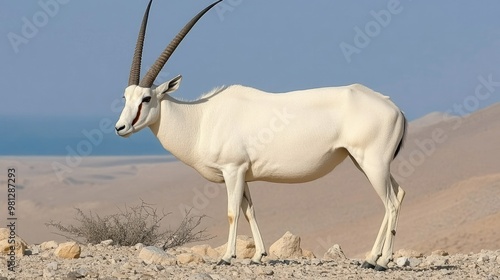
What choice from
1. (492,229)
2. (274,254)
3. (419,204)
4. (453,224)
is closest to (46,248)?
(274,254)

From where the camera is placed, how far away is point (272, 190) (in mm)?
44875

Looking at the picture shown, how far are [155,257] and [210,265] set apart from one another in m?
0.89

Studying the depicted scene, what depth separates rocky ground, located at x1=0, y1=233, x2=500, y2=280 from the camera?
507 inches

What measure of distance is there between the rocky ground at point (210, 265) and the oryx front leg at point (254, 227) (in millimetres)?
139

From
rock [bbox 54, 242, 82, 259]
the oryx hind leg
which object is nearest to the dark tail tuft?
the oryx hind leg

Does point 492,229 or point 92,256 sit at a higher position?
point 92,256

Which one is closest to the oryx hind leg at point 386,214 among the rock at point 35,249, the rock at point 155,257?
the rock at point 155,257

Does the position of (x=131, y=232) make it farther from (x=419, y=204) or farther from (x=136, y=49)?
(x=419, y=204)

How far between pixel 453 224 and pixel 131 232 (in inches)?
575

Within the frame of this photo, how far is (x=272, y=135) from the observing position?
44.9 ft

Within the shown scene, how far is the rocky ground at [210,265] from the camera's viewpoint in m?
12.9

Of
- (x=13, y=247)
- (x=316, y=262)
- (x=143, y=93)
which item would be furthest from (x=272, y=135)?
(x=13, y=247)

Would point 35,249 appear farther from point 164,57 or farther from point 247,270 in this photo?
point 247,270

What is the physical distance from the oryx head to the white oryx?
0.01 m
